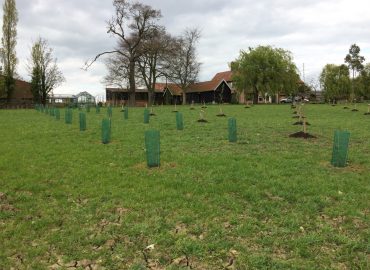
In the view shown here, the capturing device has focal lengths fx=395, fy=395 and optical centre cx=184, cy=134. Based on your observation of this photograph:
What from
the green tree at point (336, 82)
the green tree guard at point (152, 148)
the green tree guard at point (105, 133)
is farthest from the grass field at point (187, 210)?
the green tree at point (336, 82)

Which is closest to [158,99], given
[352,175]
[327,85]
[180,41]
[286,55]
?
[180,41]

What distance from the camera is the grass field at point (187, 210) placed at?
4805 mm

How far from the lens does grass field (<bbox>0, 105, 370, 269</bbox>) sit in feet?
15.8

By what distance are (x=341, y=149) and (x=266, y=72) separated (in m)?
47.4

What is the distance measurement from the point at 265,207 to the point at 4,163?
6903 mm

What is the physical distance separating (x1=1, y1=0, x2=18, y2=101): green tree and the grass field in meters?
52.1

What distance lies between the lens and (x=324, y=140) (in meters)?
13.1

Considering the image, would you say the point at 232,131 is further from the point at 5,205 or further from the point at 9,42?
the point at 9,42

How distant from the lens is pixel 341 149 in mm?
8727

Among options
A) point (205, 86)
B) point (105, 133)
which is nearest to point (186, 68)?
point (205, 86)

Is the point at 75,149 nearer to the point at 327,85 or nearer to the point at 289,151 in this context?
the point at 289,151

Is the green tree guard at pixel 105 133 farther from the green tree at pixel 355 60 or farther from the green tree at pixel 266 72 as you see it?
the green tree at pixel 355 60

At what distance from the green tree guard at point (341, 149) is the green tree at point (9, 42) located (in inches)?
2203

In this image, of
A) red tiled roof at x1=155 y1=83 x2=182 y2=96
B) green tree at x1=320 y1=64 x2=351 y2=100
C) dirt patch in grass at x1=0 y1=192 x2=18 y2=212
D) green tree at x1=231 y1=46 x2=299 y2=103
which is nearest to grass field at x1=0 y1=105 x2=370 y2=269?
dirt patch in grass at x1=0 y1=192 x2=18 y2=212
